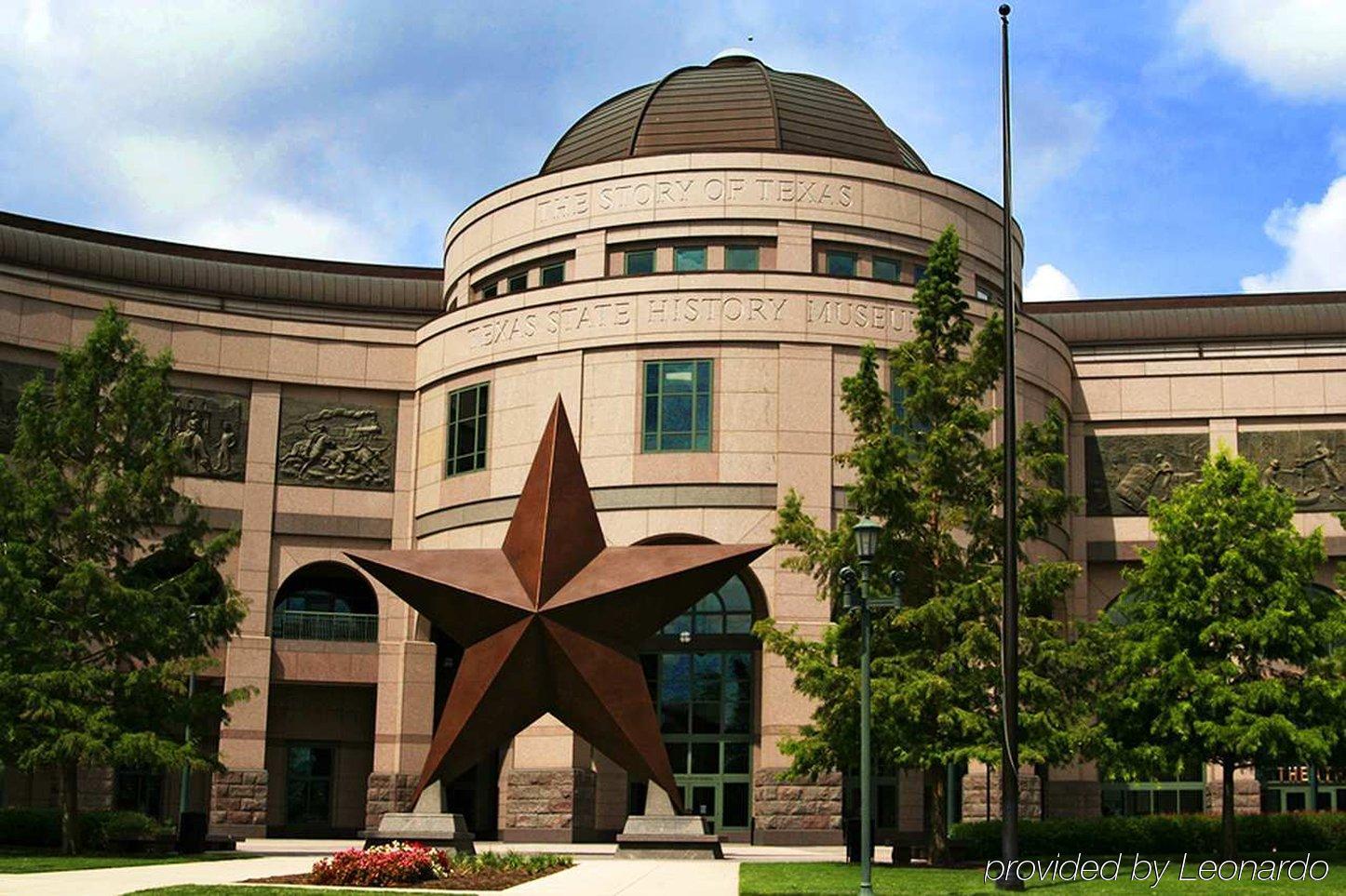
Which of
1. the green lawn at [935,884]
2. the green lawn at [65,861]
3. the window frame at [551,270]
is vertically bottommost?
the green lawn at [65,861]

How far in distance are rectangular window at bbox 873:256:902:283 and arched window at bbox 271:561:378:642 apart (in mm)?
17801

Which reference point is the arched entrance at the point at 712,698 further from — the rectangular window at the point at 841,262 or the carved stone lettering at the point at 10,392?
the carved stone lettering at the point at 10,392

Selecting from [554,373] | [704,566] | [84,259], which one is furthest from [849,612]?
[84,259]

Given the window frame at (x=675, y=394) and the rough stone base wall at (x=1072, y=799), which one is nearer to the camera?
the window frame at (x=675, y=394)

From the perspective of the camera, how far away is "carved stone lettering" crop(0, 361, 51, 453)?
45.7 meters

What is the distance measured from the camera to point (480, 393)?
1922 inches

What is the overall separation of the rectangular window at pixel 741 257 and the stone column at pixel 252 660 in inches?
559

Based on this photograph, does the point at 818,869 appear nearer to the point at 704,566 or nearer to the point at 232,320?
the point at 704,566

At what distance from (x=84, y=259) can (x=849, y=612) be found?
2934cm

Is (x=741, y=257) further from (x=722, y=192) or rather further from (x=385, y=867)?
(x=385, y=867)

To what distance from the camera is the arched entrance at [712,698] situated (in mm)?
45688

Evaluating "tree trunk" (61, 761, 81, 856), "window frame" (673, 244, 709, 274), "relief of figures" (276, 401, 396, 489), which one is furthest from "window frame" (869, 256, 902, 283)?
"tree trunk" (61, 761, 81, 856)

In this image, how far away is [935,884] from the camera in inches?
1048

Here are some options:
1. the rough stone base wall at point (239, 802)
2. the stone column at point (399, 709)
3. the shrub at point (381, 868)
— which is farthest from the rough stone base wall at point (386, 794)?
the shrub at point (381, 868)
